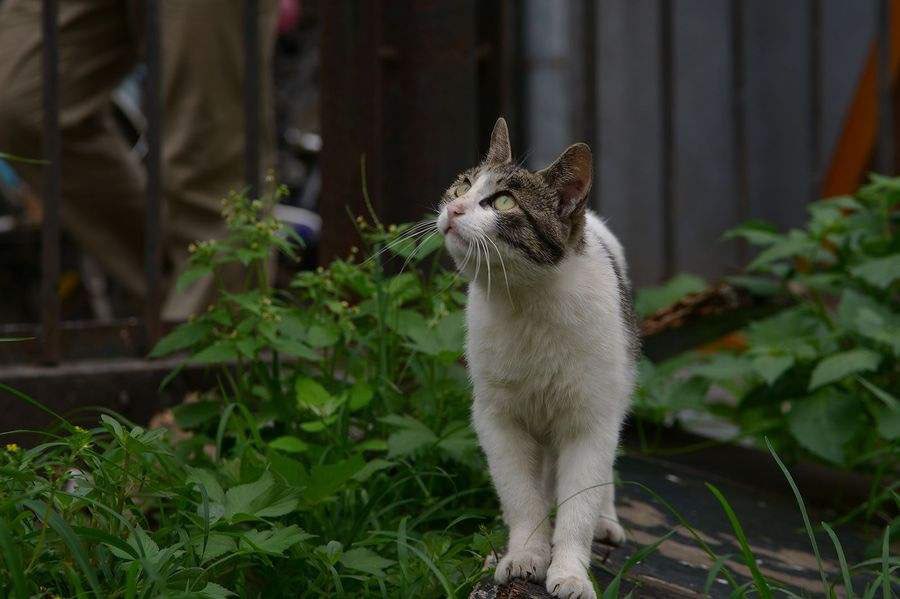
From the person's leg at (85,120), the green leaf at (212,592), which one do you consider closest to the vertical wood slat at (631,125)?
the person's leg at (85,120)

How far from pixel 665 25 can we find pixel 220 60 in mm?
1559

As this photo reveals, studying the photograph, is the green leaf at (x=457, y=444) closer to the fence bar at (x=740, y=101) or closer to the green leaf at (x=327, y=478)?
the green leaf at (x=327, y=478)

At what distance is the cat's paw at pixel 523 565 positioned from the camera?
1924 mm

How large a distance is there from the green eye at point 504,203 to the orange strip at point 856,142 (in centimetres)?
337

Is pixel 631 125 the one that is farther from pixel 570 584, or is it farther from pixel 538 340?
pixel 570 584

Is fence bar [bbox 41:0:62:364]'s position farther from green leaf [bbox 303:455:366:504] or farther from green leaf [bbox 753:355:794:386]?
green leaf [bbox 753:355:794:386]

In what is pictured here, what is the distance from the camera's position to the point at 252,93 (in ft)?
9.96

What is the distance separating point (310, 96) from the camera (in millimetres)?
6871

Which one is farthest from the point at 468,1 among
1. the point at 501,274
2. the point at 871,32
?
the point at 871,32

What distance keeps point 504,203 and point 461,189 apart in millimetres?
150

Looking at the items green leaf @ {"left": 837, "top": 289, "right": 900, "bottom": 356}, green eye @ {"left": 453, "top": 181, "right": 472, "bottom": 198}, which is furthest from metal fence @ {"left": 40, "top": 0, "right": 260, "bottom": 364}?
green leaf @ {"left": 837, "top": 289, "right": 900, "bottom": 356}

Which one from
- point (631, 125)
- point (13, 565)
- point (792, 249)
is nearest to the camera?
point (13, 565)

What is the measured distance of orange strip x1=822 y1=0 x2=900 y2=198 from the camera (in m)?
5.02

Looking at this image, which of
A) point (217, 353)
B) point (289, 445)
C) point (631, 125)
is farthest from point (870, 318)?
point (631, 125)
